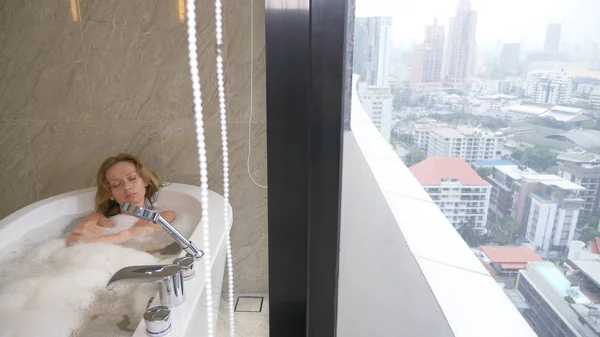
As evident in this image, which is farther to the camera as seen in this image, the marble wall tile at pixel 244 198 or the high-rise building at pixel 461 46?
the marble wall tile at pixel 244 198

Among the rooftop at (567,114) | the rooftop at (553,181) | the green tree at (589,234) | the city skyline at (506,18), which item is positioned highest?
the city skyline at (506,18)

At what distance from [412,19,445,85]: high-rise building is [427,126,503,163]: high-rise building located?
0.11 m

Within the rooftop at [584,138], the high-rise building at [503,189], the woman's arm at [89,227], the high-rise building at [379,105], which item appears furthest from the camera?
the woman's arm at [89,227]

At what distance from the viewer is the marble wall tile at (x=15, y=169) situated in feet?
5.91

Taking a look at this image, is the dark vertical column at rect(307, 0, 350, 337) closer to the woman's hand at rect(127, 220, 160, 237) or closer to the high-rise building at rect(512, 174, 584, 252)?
the high-rise building at rect(512, 174, 584, 252)

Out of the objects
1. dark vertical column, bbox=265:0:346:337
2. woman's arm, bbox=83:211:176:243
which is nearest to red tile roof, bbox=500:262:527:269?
dark vertical column, bbox=265:0:346:337

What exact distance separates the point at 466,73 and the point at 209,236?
1.05 m

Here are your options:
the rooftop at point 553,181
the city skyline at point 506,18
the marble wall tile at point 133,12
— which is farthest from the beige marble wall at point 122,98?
the rooftop at point 553,181

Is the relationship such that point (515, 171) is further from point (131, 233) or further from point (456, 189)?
point (131, 233)

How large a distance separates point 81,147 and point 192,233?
0.71 metres

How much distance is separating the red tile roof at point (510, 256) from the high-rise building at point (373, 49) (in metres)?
0.45

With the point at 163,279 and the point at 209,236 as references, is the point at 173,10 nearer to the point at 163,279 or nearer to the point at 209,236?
the point at 209,236

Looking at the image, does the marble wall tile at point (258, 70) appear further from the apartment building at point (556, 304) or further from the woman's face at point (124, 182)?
the apartment building at point (556, 304)

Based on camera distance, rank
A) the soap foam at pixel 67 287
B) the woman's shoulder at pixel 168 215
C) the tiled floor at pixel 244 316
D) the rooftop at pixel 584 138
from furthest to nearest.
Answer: the woman's shoulder at pixel 168 215 → the tiled floor at pixel 244 316 → the soap foam at pixel 67 287 → the rooftop at pixel 584 138
